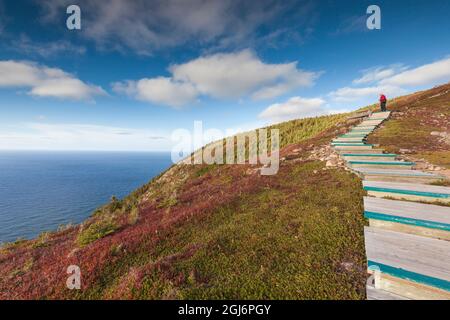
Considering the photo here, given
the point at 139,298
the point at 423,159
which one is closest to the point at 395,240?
the point at 139,298

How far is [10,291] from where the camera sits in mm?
5770

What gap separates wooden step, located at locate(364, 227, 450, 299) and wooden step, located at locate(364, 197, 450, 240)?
0.29 meters

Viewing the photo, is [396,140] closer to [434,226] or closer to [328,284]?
[434,226]

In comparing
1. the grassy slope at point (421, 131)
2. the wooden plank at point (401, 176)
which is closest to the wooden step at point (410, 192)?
the wooden plank at point (401, 176)

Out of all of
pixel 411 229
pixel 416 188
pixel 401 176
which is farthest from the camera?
pixel 401 176

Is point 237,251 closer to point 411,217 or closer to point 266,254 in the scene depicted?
point 266,254

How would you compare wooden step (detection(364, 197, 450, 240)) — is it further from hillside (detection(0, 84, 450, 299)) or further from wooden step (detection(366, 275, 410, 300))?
wooden step (detection(366, 275, 410, 300))

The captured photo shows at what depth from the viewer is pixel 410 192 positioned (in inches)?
253

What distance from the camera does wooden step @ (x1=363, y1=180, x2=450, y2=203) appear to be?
607cm

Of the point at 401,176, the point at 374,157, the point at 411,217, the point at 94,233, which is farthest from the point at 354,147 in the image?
the point at 94,233

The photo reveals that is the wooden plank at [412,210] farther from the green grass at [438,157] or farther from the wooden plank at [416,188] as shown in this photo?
the green grass at [438,157]

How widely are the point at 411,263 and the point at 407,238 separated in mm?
1123

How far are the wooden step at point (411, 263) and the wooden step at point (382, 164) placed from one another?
5927mm

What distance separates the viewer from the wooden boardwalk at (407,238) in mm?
3523
